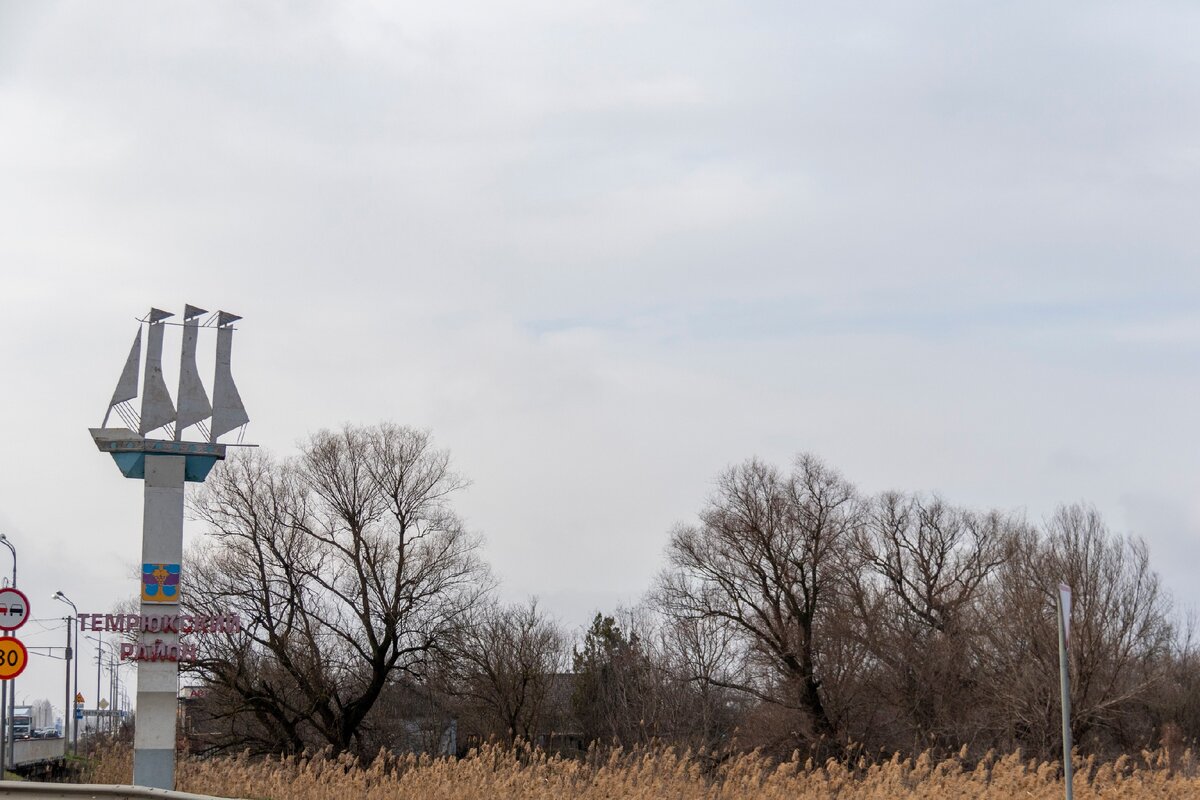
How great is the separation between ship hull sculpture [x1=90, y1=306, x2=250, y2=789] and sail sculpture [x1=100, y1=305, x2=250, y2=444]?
18 mm

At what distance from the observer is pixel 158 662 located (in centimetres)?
2295

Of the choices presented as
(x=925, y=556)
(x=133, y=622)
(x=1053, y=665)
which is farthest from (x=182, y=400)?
(x=925, y=556)

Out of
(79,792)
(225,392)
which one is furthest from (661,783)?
(225,392)

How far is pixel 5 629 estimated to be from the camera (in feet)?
59.6

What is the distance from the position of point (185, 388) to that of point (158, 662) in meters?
4.98

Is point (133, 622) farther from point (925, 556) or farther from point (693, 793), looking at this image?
point (925, 556)

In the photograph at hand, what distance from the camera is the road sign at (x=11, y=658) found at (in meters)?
17.9

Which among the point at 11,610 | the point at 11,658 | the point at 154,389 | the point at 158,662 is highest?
the point at 154,389

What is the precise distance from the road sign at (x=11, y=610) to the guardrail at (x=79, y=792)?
236cm

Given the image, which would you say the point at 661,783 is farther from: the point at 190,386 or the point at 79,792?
the point at 190,386

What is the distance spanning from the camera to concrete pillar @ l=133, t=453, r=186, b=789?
73.9ft

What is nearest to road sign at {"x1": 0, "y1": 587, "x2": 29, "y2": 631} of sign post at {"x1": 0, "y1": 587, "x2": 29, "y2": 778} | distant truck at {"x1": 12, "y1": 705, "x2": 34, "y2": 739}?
sign post at {"x1": 0, "y1": 587, "x2": 29, "y2": 778}

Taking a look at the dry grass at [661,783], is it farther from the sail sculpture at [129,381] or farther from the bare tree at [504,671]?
the bare tree at [504,671]

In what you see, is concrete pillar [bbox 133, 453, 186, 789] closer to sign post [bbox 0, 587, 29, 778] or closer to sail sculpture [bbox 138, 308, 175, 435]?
sail sculpture [bbox 138, 308, 175, 435]
